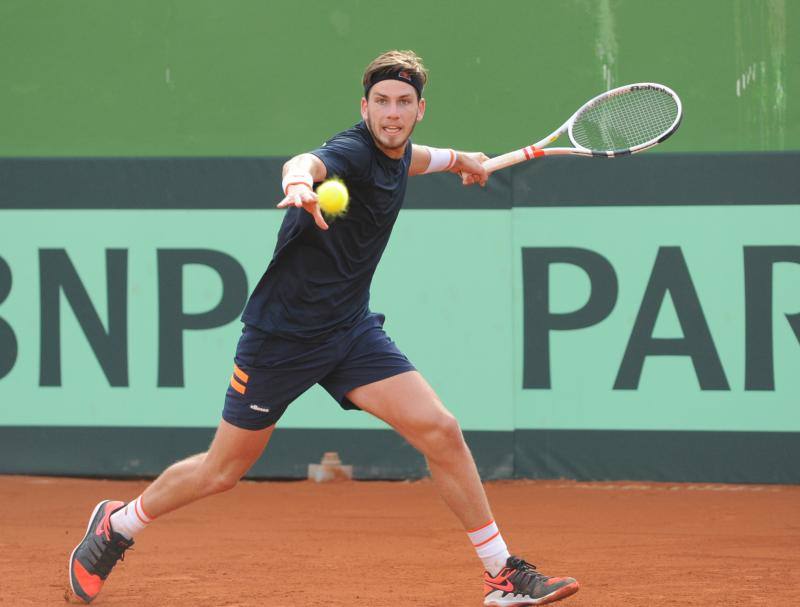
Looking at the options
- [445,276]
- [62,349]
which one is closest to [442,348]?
[445,276]

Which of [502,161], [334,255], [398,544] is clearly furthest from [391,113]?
[398,544]

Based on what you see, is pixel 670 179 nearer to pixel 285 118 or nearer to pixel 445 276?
pixel 445 276

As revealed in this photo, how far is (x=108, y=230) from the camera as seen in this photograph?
6.52 metres

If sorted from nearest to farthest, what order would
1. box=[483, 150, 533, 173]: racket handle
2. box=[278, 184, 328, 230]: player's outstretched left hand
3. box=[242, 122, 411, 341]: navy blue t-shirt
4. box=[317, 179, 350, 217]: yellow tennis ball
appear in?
box=[278, 184, 328, 230]: player's outstretched left hand, box=[317, 179, 350, 217]: yellow tennis ball, box=[242, 122, 411, 341]: navy blue t-shirt, box=[483, 150, 533, 173]: racket handle

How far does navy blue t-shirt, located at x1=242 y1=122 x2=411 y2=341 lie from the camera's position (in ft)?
12.2

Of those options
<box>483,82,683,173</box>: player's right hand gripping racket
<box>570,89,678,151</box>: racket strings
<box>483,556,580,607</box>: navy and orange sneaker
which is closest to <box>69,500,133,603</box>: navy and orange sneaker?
<box>483,556,580,607</box>: navy and orange sneaker

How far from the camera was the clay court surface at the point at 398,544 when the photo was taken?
167 inches

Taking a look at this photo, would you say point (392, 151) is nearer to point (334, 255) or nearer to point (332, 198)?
point (334, 255)

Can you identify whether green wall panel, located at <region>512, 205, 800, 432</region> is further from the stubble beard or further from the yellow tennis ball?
the yellow tennis ball

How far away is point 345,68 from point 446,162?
2.42m

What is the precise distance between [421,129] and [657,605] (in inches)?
125

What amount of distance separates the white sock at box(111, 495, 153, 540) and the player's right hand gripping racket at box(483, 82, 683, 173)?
6.20 ft

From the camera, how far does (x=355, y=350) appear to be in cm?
395

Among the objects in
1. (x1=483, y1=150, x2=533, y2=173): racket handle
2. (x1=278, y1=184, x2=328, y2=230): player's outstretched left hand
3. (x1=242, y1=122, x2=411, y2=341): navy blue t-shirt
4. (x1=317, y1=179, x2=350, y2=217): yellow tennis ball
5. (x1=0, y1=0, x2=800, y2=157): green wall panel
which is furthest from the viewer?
(x1=0, y1=0, x2=800, y2=157): green wall panel
